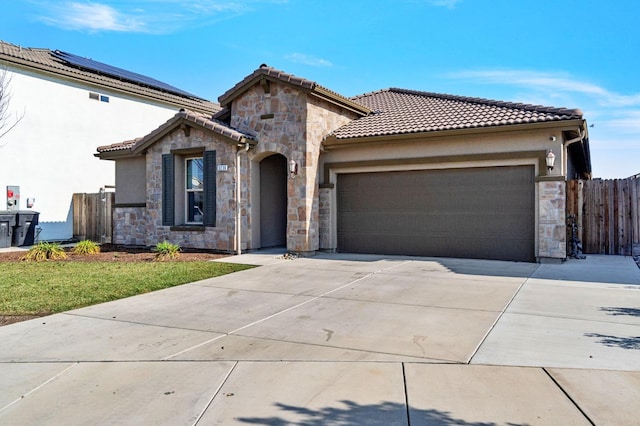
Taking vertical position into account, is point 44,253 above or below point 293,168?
below

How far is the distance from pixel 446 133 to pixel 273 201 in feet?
20.9

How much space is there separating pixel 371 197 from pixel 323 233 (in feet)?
6.05

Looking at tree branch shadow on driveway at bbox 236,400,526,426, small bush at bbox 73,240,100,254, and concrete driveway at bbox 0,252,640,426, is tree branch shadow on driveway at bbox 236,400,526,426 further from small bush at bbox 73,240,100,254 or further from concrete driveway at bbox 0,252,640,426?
small bush at bbox 73,240,100,254

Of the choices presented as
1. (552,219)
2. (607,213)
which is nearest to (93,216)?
(552,219)

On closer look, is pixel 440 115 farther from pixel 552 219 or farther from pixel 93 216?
pixel 93 216

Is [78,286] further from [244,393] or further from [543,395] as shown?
[543,395]

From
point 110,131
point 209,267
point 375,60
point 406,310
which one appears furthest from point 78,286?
point 110,131

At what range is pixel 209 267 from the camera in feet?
37.6

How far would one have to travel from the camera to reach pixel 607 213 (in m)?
13.2

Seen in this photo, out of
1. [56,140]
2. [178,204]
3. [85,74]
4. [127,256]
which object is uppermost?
[85,74]

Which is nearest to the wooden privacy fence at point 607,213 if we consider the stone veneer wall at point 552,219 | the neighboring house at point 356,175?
the neighboring house at point 356,175

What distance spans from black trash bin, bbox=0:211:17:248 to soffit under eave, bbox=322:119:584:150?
1150 centimetres

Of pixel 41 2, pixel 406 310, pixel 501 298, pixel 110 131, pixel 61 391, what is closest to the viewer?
pixel 61 391

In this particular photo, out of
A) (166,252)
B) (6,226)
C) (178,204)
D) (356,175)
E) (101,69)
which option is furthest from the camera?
(101,69)
